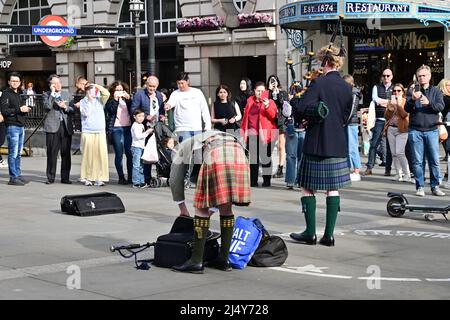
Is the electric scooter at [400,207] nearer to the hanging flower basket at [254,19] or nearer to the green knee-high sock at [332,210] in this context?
the green knee-high sock at [332,210]

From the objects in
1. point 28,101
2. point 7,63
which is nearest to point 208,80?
point 28,101

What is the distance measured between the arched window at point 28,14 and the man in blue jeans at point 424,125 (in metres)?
29.0

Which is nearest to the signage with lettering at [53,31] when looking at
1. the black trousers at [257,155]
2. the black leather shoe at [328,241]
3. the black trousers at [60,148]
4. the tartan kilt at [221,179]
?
the black trousers at [60,148]

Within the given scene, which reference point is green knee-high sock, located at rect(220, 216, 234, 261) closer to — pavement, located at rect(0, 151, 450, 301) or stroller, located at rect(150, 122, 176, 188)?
pavement, located at rect(0, 151, 450, 301)

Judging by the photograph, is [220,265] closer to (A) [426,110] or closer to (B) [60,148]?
(A) [426,110]

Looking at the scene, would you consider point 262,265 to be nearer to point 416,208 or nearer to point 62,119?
point 416,208

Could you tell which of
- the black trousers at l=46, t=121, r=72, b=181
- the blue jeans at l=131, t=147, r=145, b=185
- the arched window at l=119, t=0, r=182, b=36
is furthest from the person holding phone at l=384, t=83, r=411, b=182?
the arched window at l=119, t=0, r=182, b=36

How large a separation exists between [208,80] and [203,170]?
2404 cm

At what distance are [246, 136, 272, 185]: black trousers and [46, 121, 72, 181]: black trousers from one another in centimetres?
325

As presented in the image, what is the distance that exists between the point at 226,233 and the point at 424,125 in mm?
5819

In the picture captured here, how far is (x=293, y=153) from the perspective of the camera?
14.1 metres

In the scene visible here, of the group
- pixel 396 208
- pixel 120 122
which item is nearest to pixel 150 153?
pixel 120 122

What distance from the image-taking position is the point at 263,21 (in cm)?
2870

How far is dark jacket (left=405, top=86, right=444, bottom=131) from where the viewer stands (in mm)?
12500
